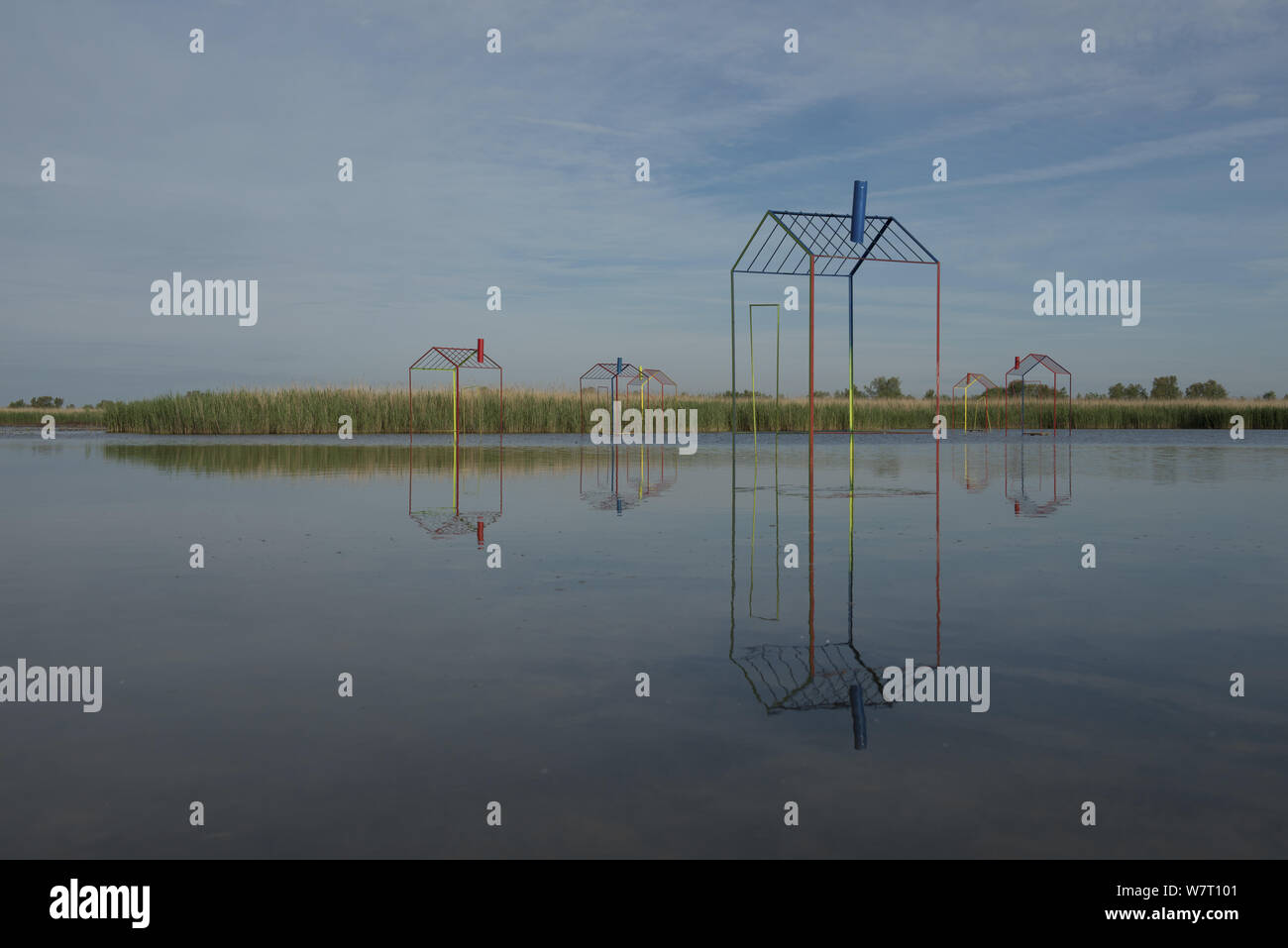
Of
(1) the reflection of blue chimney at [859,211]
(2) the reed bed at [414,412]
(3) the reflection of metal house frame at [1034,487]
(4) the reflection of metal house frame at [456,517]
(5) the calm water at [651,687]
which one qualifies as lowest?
(5) the calm water at [651,687]

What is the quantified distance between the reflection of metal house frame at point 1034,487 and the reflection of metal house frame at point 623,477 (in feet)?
14.6

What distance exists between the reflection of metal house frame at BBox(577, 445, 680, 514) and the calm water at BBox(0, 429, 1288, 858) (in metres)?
2.82

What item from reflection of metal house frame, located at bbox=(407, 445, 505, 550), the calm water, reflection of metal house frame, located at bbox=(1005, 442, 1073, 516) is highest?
reflection of metal house frame, located at bbox=(1005, 442, 1073, 516)

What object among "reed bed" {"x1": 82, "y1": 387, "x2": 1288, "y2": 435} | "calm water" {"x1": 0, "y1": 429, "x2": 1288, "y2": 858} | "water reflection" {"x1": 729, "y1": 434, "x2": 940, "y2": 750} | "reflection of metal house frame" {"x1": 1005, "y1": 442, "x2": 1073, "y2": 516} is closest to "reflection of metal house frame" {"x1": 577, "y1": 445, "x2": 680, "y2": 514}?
"calm water" {"x1": 0, "y1": 429, "x2": 1288, "y2": 858}

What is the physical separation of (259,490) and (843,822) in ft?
39.4

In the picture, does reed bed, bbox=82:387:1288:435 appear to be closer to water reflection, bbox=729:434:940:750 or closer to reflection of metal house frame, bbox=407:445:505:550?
reflection of metal house frame, bbox=407:445:505:550

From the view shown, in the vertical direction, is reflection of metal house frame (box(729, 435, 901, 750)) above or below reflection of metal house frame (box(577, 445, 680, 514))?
below

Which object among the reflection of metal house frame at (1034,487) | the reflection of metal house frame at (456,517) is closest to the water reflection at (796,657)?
the reflection of metal house frame at (456,517)

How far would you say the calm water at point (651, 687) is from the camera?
2.82 meters

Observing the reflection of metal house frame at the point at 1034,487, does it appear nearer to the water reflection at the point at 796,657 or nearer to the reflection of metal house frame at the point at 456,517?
the water reflection at the point at 796,657

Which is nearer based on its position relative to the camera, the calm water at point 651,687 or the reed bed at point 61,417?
the calm water at point 651,687

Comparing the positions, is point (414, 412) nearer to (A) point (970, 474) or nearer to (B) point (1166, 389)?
(A) point (970, 474)

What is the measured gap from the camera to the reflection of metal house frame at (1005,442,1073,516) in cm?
1135
